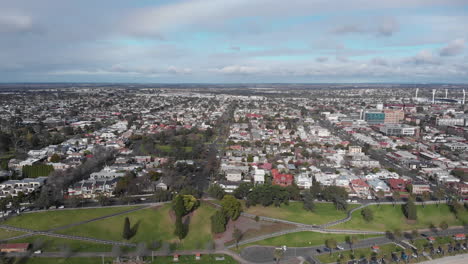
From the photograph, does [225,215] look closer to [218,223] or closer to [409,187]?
[218,223]

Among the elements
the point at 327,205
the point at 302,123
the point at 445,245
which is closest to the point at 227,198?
the point at 327,205

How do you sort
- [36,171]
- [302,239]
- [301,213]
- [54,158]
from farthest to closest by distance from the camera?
[54,158]
[36,171]
[301,213]
[302,239]

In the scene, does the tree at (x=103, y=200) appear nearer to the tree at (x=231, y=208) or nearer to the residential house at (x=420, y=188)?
the tree at (x=231, y=208)

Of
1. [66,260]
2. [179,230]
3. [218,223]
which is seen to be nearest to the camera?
[66,260]

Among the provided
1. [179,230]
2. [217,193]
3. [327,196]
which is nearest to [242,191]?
[217,193]

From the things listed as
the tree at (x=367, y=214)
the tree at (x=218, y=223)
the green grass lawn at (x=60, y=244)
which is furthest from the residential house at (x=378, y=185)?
the green grass lawn at (x=60, y=244)

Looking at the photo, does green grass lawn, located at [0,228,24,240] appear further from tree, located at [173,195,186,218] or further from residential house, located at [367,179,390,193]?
residential house, located at [367,179,390,193]

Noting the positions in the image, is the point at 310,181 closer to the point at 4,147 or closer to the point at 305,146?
the point at 305,146
